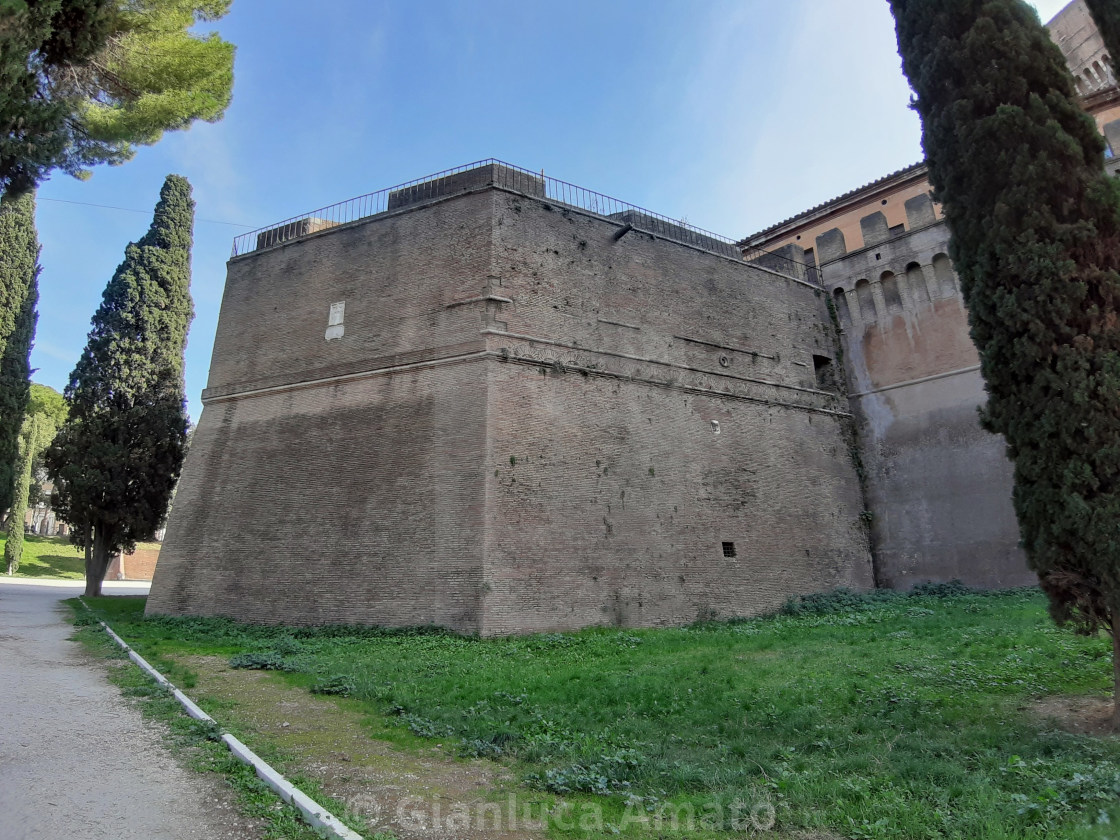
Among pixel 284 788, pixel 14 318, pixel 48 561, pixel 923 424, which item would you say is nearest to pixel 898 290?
pixel 923 424

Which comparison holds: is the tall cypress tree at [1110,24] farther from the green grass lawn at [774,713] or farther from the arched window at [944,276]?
the arched window at [944,276]

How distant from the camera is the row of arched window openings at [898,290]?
52.6 feet

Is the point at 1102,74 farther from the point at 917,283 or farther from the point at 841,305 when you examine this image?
the point at 841,305

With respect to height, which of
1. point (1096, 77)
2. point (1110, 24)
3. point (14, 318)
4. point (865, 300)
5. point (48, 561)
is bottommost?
point (48, 561)

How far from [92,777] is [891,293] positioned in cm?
1828

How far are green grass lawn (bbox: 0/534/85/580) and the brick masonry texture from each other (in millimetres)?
24307

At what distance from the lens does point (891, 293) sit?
1706 cm

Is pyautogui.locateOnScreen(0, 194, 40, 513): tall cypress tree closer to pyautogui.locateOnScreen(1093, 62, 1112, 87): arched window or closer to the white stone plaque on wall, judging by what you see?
the white stone plaque on wall

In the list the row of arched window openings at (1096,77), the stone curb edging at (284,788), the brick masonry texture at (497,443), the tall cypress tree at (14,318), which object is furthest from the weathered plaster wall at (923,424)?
the tall cypress tree at (14,318)

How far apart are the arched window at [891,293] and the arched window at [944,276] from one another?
3.08ft

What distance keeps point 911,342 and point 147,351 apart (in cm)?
2037

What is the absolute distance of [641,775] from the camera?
4.14 metres

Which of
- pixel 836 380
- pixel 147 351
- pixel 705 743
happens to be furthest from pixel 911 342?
pixel 147 351

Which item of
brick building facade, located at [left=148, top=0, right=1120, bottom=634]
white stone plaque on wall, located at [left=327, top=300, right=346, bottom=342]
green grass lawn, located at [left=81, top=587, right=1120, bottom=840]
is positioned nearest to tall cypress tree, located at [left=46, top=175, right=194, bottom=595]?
brick building facade, located at [left=148, top=0, right=1120, bottom=634]
